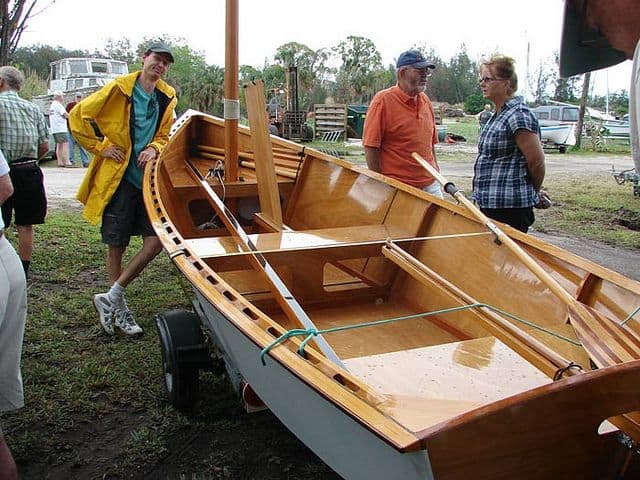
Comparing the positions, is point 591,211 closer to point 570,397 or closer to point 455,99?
point 570,397

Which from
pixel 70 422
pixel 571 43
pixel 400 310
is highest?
→ pixel 571 43

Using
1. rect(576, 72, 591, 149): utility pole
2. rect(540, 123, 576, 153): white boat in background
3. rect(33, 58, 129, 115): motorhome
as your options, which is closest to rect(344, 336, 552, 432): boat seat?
rect(33, 58, 129, 115): motorhome

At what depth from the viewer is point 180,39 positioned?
170ft

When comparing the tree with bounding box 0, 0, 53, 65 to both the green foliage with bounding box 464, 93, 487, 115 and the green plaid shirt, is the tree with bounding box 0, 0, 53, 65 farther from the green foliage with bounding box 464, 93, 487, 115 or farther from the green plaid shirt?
the green foliage with bounding box 464, 93, 487, 115

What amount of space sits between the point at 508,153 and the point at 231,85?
220 centimetres

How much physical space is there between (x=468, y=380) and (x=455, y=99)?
48.5m

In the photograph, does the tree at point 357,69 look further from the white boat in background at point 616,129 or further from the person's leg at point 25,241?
the person's leg at point 25,241

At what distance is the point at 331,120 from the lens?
23.2 m

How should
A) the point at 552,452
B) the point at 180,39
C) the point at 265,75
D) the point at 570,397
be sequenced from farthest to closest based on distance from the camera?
the point at 180,39 → the point at 265,75 → the point at 552,452 → the point at 570,397

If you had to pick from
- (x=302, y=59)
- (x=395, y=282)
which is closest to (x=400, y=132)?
(x=395, y=282)

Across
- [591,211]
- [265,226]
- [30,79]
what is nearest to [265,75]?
[30,79]

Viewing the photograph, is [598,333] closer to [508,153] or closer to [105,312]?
[508,153]

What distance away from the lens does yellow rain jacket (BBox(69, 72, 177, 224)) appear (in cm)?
410

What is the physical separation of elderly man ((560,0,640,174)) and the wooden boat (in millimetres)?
766
